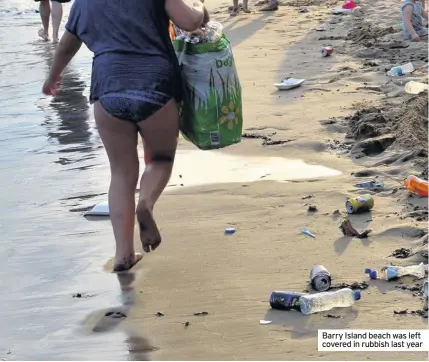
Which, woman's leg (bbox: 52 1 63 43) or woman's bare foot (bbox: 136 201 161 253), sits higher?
woman's bare foot (bbox: 136 201 161 253)

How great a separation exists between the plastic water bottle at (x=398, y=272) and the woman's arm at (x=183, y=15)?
55.6 inches

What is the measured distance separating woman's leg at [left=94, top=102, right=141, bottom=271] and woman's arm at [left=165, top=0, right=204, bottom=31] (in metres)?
0.56

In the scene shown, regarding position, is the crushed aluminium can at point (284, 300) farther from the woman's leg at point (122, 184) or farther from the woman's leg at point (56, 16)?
the woman's leg at point (56, 16)

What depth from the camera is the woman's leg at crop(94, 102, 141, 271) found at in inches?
181

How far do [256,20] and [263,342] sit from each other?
10560 mm

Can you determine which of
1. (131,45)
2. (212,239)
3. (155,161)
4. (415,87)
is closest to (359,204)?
(212,239)

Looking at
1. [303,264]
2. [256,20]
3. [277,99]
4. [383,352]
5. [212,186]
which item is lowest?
[256,20]

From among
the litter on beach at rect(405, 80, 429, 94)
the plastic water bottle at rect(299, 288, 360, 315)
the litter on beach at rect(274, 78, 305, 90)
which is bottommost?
the litter on beach at rect(274, 78, 305, 90)

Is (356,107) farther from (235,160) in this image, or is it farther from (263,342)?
(263,342)

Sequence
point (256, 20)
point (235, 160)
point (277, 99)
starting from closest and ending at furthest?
point (235, 160) → point (277, 99) → point (256, 20)

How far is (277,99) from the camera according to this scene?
8.45 meters

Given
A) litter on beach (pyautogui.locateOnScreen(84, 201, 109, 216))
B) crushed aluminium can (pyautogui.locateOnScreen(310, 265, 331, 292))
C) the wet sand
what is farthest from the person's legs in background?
crushed aluminium can (pyautogui.locateOnScreen(310, 265, 331, 292))

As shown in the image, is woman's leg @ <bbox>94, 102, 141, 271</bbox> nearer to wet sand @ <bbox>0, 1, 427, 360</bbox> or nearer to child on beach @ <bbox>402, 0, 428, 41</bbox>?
wet sand @ <bbox>0, 1, 427, 360</bbox>

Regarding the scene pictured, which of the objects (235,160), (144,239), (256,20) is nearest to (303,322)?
(144,239)
